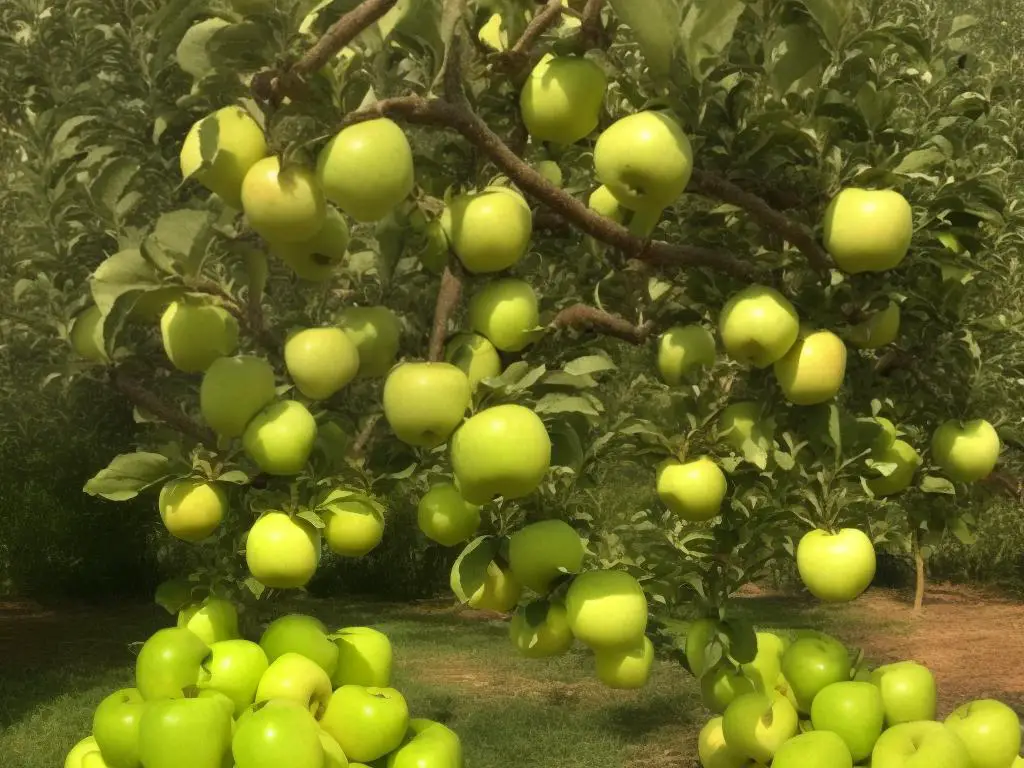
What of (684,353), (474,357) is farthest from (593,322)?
(474,357)

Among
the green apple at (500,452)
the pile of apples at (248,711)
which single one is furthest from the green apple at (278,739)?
the green apple at (500,452)

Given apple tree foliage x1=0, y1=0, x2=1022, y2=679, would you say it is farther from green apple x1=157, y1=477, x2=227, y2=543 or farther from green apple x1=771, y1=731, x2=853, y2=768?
green apple x1=771, y1=731, x2=853, y2=768

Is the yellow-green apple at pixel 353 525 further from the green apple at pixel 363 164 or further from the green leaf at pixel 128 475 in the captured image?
the green apple at pixel 363 164

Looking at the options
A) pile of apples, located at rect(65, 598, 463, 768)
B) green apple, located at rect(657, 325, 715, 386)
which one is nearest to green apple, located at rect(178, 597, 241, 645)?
pile of apples, located at rect(65, 598, 463, 768)

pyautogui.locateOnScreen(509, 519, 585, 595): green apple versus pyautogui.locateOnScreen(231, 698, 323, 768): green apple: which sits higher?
pyautogui.locateOnScreen(509, 519, 585, 595): green apple

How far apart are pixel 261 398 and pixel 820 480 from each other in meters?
0.91

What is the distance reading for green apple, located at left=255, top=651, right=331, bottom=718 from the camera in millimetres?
1620

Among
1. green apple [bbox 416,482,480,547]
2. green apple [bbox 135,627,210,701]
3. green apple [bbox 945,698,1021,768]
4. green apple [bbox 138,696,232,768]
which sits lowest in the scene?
green apple [bbox 945,698,1021,768]

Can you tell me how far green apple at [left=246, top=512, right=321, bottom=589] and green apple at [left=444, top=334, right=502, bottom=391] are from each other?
0.37 m

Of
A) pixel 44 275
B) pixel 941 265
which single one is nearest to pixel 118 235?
pixel 941 265

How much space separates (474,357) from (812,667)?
1.03 meters

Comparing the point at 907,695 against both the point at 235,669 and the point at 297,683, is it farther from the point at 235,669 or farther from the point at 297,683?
the point at 235,669

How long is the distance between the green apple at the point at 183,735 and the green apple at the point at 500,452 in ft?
1.90

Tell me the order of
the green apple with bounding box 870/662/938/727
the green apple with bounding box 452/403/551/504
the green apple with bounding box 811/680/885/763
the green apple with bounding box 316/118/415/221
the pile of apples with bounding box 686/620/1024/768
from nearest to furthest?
1. the green apple with bounding box 316/118/415/221
2. the green apple with bounding box 452/403/551/504
3. the pile of apples with bounding box 686/620/1024/768
4. the green apple with bounding box 811/680/885/763
5. the green apple with bounding box 870/662/938/727
